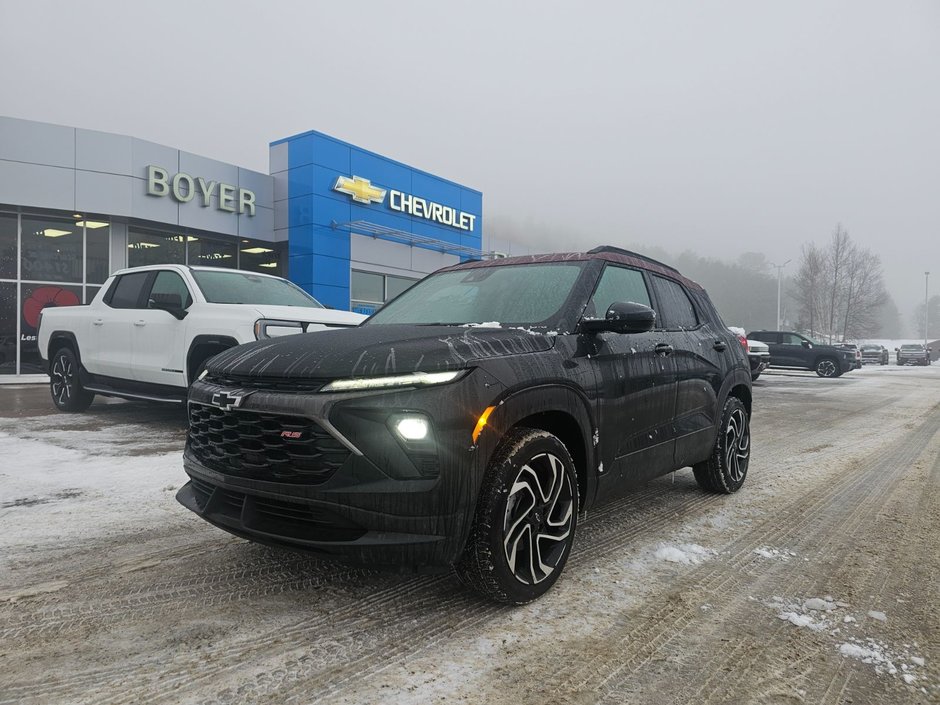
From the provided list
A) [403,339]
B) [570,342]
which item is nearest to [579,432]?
[570,342]

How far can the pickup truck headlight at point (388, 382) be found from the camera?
2455 millimetres

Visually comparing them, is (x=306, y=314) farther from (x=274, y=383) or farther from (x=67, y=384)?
(x=67, y=384)

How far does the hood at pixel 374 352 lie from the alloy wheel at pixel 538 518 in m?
0.56

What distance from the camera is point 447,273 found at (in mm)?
4332

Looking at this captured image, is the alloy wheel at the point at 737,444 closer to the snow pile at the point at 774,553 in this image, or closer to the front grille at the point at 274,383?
the snow pile at the point at 774,553

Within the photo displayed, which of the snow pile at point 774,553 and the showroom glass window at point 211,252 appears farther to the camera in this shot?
the showroom glass window at point 211,252

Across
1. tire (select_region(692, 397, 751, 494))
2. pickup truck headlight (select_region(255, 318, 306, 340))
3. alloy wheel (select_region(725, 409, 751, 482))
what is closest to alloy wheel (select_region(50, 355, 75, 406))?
pickup truck headlight (select_region(255, 318, 306, 340))

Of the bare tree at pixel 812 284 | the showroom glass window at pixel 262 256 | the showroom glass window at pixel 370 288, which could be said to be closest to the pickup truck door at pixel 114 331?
the showroom glass window at pixel 262 256

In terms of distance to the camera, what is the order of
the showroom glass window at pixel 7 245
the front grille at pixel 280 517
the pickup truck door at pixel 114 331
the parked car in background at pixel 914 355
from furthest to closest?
the parked car in background at pixel 914 355, the showroom glass window at pixel 7 245, the pickup truck door at pixel 114 331, the front grille at pixel 280 517

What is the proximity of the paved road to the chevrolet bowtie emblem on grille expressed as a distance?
90 centimetres

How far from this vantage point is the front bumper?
2377mm

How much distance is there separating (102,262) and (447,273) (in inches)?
666

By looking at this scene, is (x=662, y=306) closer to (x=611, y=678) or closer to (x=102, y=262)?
(x=611, y=678)

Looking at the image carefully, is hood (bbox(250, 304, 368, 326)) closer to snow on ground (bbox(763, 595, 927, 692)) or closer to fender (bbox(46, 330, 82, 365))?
fender (bbox(46, 330, 82, 365))
